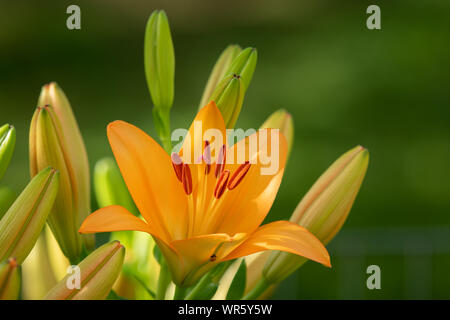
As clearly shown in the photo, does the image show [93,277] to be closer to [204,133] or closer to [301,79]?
[204,133]

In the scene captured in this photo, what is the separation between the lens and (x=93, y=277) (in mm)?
215

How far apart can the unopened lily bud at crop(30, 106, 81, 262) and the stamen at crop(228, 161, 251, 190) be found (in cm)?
8

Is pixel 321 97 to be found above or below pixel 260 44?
below

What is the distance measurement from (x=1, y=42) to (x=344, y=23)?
1.00 m

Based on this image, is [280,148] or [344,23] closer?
[280,148]

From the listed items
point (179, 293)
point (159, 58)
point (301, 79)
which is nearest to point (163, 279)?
point (179, 293)

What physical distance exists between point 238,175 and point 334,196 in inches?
1.9

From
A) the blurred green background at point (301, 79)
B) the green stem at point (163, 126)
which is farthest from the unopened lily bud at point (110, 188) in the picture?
the blurred green background at point (301, 79)

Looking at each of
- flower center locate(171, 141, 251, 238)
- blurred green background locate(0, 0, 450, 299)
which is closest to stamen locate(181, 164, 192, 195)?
flower center locate(171, 141, 251, 238)

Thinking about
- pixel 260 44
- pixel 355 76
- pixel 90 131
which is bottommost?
pixel 90 131
